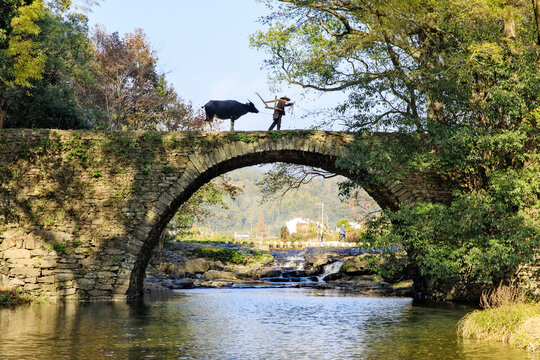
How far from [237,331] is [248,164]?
7.93m

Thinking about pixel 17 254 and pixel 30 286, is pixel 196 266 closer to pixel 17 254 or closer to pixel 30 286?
pixel 30 286

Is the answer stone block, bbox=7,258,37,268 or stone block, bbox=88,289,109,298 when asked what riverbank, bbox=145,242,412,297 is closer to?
stone block, bbox=88,289,109,298

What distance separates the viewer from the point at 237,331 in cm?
1096

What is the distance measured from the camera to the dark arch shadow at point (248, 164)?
646 inches

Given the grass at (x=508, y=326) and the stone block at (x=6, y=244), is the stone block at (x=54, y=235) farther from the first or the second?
the grass at (x=508, y=326)

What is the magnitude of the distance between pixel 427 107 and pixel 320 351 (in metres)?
9.95

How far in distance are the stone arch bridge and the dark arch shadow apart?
11cm

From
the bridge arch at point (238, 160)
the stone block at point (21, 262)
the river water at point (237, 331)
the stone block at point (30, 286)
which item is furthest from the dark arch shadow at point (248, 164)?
the stone block at point (21, 262)

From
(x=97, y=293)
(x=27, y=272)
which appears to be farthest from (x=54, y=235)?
(x=97, y=293)

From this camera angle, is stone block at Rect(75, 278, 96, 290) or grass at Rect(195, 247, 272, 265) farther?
grass at Rect(195, 247, 272, 265)

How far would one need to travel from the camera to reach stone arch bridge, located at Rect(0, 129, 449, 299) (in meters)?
15.7

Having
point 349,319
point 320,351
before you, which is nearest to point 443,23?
point 349,319

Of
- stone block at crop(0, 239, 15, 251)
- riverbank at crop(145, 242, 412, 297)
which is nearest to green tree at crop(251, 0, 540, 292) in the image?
riverbank at crop(145, 242, 412, 297)

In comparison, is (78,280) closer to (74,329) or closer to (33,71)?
(74,329)
